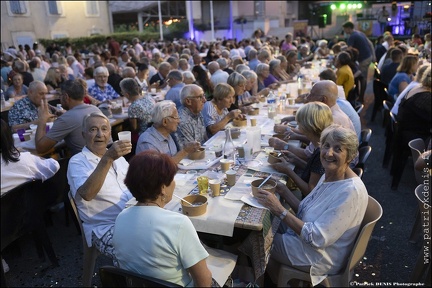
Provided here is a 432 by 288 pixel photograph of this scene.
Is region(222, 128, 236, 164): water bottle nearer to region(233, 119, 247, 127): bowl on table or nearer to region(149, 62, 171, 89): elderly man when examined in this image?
region(233, 119, 247, 127): bowl on table

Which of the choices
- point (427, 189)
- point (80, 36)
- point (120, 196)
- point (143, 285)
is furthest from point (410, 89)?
point (80, 36)

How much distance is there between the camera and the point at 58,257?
3135mm

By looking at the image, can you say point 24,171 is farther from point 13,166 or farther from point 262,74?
point 262,74

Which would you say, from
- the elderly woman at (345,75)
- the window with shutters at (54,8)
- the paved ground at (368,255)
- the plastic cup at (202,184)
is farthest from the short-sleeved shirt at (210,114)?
the window with shutters at (54,8)

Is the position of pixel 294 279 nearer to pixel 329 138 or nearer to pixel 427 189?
pixel 329 138

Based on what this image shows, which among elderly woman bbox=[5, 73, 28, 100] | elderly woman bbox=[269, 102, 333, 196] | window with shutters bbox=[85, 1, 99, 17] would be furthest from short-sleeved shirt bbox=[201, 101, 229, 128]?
window with shutters bbox=[85, 1, 99, 17]

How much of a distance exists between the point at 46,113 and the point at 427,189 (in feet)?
11.8

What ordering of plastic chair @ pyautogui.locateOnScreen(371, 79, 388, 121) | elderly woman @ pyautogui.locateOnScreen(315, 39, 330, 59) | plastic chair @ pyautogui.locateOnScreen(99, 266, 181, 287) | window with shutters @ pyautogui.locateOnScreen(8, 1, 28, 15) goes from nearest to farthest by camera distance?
plastic chair @ pyautogui.locateOnScreen(99, 266, 181, 287) → plastic chair @ pyautogui.locateOnScreen(371, 79, 388, 121) → elderly woman @ pyautogui.locateOnScreen(315, 39, 330, 59) → window with shutters @ pyautogui.locateOnScreen(8, 1, 28, 15)

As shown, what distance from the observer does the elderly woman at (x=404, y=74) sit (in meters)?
5.59

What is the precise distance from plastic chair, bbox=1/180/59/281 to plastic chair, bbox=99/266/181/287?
1.25 metres

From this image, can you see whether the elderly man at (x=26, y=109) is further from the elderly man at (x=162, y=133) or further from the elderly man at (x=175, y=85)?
the elderly man at (x=162, y=133)

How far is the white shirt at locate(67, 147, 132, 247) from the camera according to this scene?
234 centimetres

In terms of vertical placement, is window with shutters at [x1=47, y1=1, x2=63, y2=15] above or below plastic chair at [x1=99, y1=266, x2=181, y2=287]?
above

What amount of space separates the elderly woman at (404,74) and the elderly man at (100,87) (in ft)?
16.0
